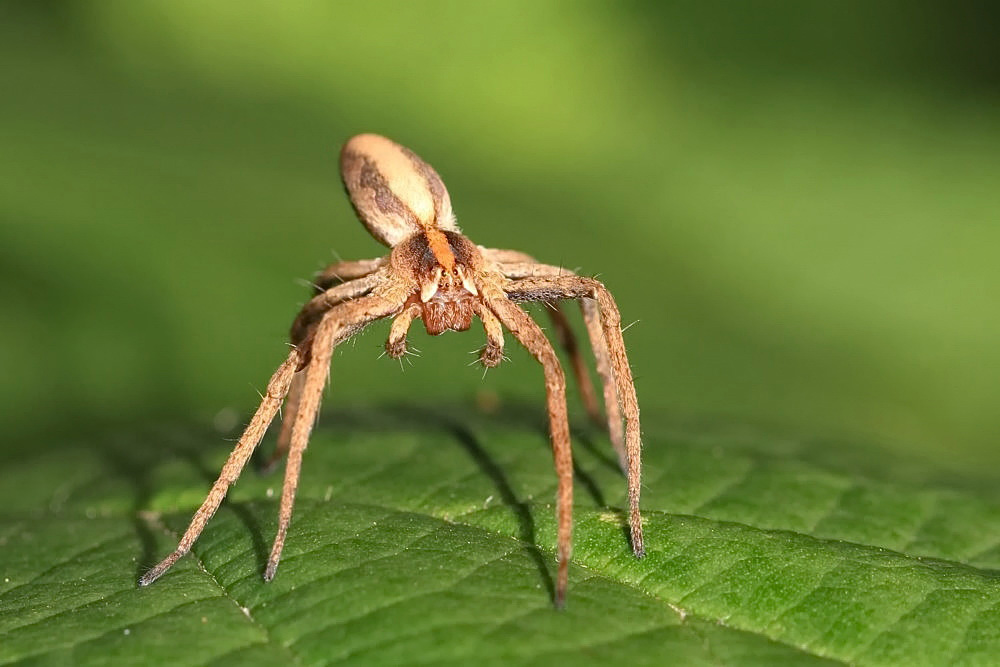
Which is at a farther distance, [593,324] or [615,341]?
[593,324]

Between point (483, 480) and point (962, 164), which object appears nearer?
point (483, 480)

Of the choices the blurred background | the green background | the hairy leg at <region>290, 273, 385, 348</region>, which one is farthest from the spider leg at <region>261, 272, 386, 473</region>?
the blurred background

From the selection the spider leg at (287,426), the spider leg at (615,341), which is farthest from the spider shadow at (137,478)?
the spider leg at (615,341)

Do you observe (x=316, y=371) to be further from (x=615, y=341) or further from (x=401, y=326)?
(x=615, y=341)

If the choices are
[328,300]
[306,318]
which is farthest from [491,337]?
[306,318]

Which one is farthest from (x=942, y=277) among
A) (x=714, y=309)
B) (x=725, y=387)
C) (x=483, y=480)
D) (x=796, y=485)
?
(x=483, y=480)

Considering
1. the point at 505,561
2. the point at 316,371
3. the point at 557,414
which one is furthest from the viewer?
the point at 316,371

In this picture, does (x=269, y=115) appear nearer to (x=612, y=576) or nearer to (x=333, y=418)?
(x=333, y=418)

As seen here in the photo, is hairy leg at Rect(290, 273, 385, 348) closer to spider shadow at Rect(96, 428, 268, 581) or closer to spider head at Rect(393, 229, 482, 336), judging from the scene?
spider head at Rect(393, 229, 482, 336)
